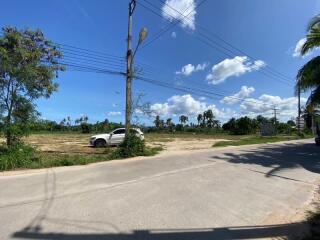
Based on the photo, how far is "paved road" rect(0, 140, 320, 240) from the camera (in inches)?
210

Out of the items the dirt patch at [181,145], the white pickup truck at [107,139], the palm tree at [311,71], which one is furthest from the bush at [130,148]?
the palm tree at [311,71]

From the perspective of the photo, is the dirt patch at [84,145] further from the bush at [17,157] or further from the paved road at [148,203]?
the paved road at [148,203]

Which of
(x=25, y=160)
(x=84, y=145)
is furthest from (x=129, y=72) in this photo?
(x=84, y=145)

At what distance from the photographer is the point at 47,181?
9461 mm

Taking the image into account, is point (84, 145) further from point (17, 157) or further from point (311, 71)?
point (311, 71)

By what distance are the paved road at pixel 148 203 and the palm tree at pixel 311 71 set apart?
25.9ft

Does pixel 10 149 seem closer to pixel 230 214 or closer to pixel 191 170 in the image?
pixel 191 170

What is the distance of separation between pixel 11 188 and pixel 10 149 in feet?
16.8

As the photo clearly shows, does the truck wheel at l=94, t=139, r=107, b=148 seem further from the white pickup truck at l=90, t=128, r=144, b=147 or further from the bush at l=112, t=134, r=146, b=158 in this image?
the bush at l=112, t=134, r=146, b=158

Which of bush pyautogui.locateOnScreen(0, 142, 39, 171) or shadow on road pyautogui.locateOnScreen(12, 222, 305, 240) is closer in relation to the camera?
shadow on road pyautogui.locateOnScreen(12, 222, 305, 240)

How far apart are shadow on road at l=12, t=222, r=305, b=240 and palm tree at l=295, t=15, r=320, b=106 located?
43.7ft

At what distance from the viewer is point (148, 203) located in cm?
709

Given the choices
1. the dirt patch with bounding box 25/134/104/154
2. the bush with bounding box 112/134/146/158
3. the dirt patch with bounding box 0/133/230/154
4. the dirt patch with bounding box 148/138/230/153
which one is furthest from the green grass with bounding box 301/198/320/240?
the dirt patch with bounding box 148/138/230/153

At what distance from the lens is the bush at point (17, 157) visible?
11.9 meters
